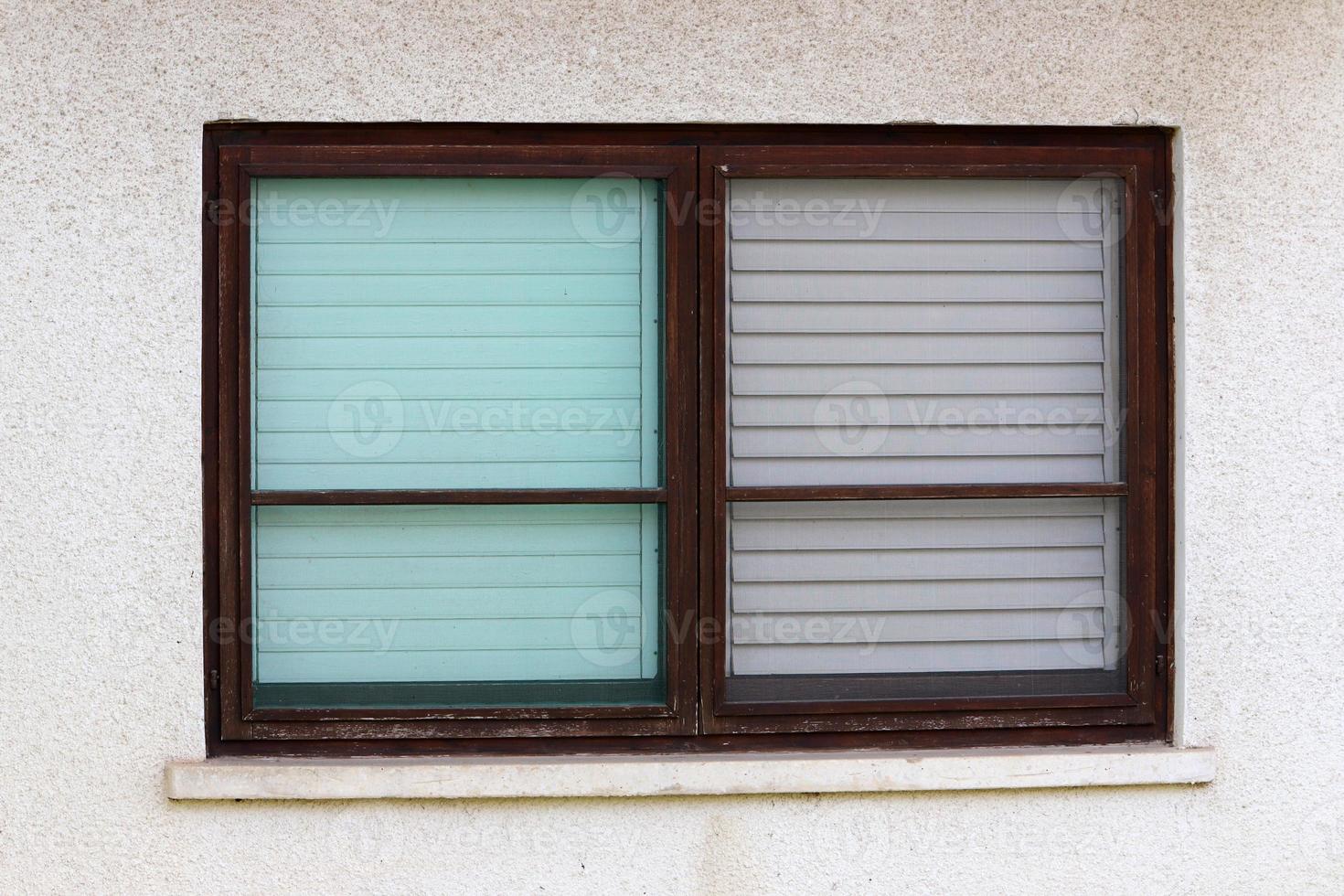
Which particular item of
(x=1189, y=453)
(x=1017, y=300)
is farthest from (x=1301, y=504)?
(x=1017, y=300)

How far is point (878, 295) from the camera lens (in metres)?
2.93

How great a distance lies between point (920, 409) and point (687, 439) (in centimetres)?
66

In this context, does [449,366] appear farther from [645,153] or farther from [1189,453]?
[1189,453]

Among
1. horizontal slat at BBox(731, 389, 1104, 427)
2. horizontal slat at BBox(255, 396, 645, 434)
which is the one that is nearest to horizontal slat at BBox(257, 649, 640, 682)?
horizontal slat at BBox(255, 396, 645, 434)

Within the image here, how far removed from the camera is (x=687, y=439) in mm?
2852

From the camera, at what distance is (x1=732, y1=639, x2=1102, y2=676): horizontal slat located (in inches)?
115

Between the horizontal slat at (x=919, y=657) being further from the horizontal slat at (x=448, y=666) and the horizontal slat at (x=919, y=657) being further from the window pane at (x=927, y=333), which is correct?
the window pane at (x=927, y=333)

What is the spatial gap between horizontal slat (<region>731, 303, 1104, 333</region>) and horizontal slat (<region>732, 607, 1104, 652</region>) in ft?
2.62

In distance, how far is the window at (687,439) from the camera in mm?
2840

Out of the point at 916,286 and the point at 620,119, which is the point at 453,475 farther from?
the point at 916,286

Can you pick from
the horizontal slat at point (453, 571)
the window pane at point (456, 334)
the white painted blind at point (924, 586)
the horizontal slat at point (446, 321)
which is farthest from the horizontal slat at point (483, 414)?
the white painted blind at point (924, 586)

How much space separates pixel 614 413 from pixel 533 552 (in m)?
0.44

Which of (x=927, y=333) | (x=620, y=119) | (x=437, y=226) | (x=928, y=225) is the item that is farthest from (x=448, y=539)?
(x=928, y=225)

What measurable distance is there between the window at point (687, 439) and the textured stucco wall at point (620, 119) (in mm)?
103
